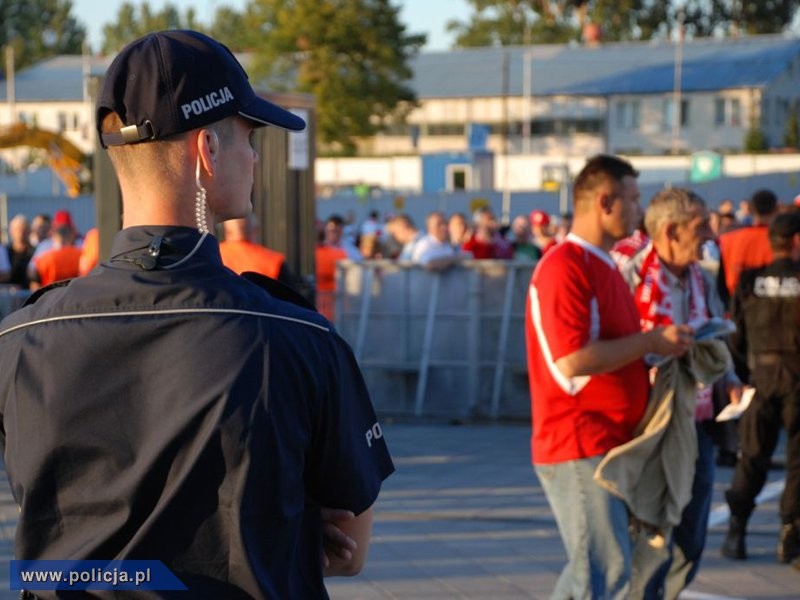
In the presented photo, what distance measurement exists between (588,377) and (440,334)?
26.5 feet

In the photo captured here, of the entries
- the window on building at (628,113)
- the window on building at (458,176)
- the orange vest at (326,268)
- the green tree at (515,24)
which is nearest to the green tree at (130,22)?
the green tree at (515,24)

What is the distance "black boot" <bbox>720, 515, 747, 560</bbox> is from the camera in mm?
7699

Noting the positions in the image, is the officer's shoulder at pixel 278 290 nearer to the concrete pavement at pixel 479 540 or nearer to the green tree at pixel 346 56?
the concrete pavement at pixel 479 540

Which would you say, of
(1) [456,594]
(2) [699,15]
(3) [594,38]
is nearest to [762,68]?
(3) [594,38]

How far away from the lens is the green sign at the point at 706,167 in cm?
3569

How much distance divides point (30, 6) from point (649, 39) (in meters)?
55.5

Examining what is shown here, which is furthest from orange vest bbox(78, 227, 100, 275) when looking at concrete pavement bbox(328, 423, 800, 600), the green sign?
the green sign

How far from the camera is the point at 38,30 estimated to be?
125 metres

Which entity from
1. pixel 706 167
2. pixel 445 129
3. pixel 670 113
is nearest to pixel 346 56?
pixel 445 129

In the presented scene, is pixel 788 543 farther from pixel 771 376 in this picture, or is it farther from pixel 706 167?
pixel 706 167

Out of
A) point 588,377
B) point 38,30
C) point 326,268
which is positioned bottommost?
point 326,268

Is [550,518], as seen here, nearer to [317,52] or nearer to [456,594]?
[456,594]

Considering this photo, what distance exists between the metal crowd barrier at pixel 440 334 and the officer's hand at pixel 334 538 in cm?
1057

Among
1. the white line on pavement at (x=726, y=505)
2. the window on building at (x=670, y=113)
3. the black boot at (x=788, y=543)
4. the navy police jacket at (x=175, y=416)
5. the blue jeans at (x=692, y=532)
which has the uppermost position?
the window on building at (x=670, y=113)
